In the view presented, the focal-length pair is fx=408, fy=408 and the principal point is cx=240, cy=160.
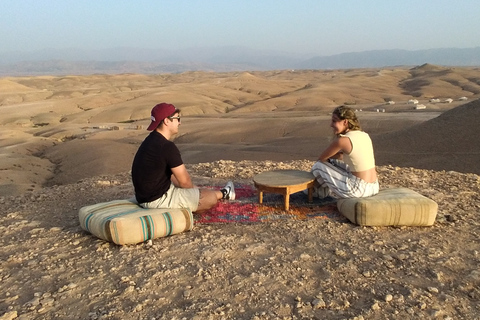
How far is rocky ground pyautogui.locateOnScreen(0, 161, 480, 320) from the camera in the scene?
3395mm

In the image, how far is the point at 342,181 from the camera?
5.27 meters

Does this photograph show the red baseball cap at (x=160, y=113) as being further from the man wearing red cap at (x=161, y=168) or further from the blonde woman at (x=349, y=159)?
the blonde woman at (x=349, y=159)

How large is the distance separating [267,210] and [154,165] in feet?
5.70

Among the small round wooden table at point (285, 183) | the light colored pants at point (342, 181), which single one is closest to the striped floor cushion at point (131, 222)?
the small round wooden table at point (285, 183)

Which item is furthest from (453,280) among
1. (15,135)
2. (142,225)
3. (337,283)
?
(15,135)

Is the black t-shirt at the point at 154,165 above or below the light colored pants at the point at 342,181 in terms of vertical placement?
above

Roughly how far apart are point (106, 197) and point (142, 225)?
2.48m

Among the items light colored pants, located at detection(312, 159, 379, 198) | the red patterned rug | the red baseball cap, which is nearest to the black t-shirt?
the red baseball cap

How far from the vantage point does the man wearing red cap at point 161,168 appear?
15.4ft

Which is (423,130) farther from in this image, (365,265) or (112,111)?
(112,111)

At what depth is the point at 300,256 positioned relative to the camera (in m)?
4.25

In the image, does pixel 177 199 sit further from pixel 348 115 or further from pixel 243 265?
pixel 348 115

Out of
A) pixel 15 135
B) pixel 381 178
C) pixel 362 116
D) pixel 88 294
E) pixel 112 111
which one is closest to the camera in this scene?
pixel 88 294

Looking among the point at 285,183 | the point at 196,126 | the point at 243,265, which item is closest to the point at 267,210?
the point at 285,183
